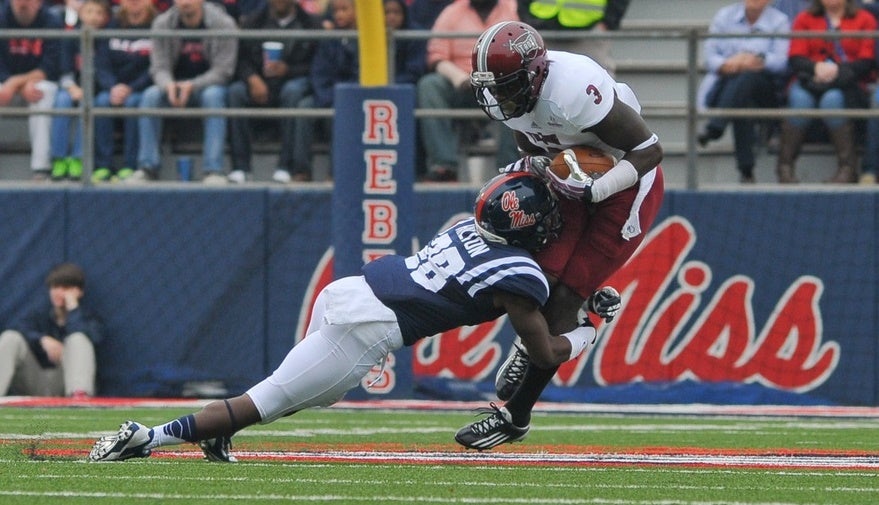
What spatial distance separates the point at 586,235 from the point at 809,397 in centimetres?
451

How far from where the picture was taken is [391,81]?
1023 centimetres

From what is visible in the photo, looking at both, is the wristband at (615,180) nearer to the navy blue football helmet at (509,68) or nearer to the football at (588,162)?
the football at (588,162)

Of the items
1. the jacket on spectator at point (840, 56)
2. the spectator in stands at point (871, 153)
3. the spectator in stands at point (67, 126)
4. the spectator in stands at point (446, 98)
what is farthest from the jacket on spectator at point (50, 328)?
the spectator in stands at point (871, 153)

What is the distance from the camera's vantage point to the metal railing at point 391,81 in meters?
10.0

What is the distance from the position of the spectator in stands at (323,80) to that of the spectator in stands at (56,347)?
1632mm

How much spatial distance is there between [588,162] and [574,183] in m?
0.19

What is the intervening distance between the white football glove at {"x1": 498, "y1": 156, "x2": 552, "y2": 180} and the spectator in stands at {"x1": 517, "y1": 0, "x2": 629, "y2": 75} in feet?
13.6

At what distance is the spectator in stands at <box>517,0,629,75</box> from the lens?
1016 cm

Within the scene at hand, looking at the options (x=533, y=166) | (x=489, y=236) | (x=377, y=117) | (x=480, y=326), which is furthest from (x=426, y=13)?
(x=489, y=236)

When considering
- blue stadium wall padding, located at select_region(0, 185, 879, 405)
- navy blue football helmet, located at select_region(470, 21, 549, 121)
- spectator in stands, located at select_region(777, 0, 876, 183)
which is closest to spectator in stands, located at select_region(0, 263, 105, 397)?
blue stadium wall padding, located at select_region(0, 185, 879, 405)

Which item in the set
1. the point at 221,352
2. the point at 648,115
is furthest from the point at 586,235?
the point at 221,352

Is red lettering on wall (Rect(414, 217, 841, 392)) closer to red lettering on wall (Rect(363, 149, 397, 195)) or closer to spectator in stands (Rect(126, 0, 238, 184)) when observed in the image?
red lettering on wall (Rect(363, 149, 397, 195))

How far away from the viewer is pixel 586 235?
6145 mm

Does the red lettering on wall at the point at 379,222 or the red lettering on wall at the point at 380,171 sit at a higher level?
the red lettering on wall at the point at 380,171
